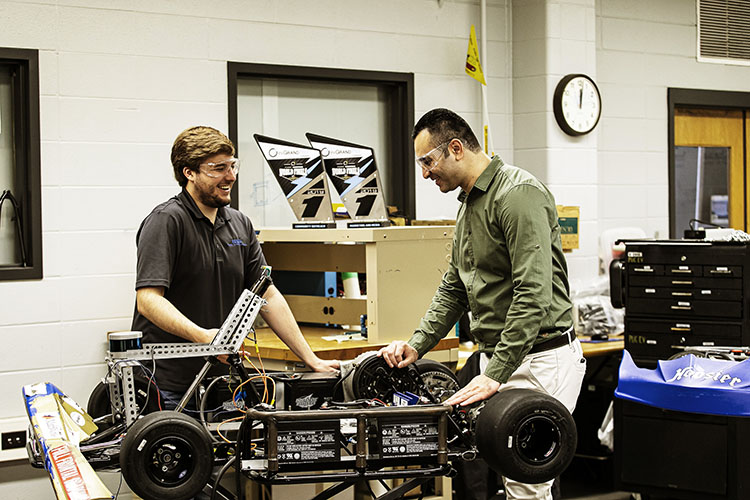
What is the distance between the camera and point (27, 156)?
3.97 m

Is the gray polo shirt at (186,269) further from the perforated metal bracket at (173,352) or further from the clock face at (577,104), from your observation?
the clock face at (577,104)

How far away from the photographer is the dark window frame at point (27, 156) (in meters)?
3.92

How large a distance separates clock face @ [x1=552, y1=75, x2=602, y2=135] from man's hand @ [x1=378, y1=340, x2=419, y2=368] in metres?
2.79

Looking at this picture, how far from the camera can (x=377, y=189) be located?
392 centimetres

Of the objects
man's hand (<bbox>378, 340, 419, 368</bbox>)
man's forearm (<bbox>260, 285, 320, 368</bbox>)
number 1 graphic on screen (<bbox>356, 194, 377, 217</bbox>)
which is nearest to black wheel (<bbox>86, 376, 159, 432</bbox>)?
man's forearm (<bbox>260, 285, 320, 368</bbox>)

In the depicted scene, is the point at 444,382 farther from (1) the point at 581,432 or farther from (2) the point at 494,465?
(1) the point at 581,432

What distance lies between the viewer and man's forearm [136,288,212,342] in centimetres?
263

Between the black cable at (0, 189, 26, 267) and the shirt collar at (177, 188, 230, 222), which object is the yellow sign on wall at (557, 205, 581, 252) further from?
the black cable at (0, 189, 26, 267)

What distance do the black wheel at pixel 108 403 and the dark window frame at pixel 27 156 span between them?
1.15 m

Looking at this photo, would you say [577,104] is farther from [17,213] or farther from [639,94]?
[17,213]

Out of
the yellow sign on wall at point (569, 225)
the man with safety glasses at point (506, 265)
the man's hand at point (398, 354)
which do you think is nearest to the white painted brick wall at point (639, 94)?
the yellow sign on wall at point (569, 225)

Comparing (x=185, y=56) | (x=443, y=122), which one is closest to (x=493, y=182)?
(x=443, y=122)

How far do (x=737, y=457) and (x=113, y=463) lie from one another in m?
2.65

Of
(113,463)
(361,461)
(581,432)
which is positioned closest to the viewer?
(361,461)
